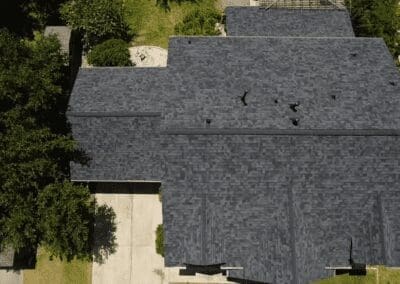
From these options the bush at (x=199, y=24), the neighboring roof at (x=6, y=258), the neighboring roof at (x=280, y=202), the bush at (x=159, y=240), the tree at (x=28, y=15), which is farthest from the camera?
the tree at (x=28, y=15)

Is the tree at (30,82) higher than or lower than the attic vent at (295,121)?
higher

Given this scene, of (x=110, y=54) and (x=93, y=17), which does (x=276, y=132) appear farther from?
(x=93, y=17)

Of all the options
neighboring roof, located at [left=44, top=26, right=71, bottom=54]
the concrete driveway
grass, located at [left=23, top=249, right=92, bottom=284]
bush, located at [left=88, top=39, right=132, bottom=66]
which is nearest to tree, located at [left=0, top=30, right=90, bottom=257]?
grass, located at [left=23, top=249, right=92, bottom=284]

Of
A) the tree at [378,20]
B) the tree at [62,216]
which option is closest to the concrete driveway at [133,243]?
the tree at [62,216]

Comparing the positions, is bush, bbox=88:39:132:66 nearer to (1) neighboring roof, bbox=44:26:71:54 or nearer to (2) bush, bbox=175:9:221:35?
(1) neighboring roof, bbox=44:26:71:54

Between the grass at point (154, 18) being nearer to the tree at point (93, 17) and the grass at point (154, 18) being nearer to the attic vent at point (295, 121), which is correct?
the tree at point (93, 17)
